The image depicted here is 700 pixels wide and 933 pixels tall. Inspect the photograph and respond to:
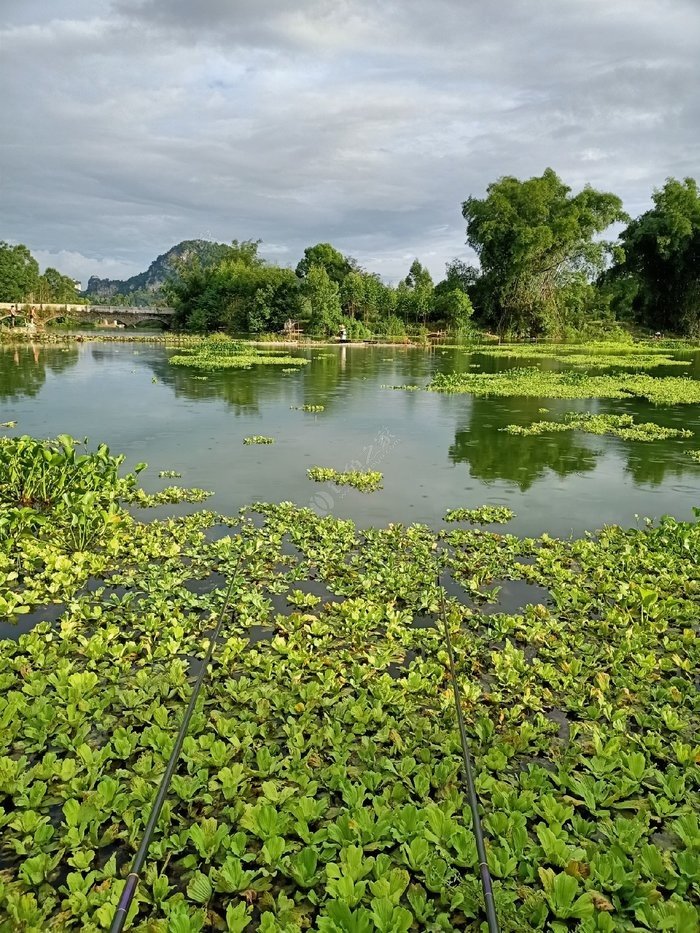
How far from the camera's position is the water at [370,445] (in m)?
9.38

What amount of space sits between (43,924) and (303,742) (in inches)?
64.7

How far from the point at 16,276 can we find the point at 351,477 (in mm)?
88129

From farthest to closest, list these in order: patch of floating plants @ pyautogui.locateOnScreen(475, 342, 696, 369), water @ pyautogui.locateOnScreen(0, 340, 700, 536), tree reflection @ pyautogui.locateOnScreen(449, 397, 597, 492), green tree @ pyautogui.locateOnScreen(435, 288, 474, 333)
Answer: green tree @ pyautogui.locateOnScreen(435, 288, 474, 333) → patch of floating plants @ pyautogui.locateOnScreen(475, 342, 696, 369) → tree reflection @ pyautogui.locateOnScreen(449, 397, 597, 492) → water @ pyautogui.locateOnScreen(0, 340, 700, 536)

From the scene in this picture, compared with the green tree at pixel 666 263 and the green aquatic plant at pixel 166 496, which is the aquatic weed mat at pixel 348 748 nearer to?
the green aquatic plant at pixel 166 496

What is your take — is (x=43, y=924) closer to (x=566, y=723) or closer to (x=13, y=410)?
(x=566, y=723)

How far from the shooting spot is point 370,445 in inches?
534

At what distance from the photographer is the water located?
9.38 metres

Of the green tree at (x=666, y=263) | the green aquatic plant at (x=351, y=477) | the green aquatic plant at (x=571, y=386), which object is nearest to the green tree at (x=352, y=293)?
the green tree at (x=666, y=263)

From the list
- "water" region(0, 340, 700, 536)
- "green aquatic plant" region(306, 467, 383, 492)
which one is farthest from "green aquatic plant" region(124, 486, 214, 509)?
"green aquatic plant" region(306, 467, 383, 492)

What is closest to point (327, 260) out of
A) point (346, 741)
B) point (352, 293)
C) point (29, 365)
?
point (352, 293)

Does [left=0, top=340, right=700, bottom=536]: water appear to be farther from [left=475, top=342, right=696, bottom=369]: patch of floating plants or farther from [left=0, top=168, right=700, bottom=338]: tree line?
[left=0, top=168, right=700, bottom=338]: tree line

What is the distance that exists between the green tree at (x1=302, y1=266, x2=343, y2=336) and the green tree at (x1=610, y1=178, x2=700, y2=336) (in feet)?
111

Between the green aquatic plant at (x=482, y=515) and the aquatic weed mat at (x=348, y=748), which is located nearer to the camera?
the aquatic weed mat at (x=348, y=748)

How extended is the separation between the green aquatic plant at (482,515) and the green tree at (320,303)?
5380 cm
